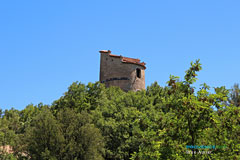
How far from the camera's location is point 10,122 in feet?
164

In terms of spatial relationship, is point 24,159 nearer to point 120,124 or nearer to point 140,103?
point 120,124

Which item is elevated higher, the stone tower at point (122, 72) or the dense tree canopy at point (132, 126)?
the stone tower at point (122, 72)

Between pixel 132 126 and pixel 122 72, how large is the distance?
80.5 feet

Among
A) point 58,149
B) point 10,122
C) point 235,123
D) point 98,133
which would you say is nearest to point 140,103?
point 98,133

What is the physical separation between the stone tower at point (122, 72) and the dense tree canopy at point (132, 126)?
591 centimetres

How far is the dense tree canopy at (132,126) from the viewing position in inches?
526

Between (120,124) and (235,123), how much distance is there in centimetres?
2143

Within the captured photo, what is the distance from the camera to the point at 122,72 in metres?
57.6

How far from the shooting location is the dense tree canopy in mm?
13359

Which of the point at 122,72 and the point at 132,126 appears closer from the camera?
the point at 132,126

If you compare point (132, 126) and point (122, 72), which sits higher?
point (122, 72)

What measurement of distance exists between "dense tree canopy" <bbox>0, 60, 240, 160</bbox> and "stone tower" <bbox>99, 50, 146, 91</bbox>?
5906 mm

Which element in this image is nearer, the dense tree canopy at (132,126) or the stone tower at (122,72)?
the dense tree canopy at (132,126)

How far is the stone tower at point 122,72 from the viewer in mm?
57094
